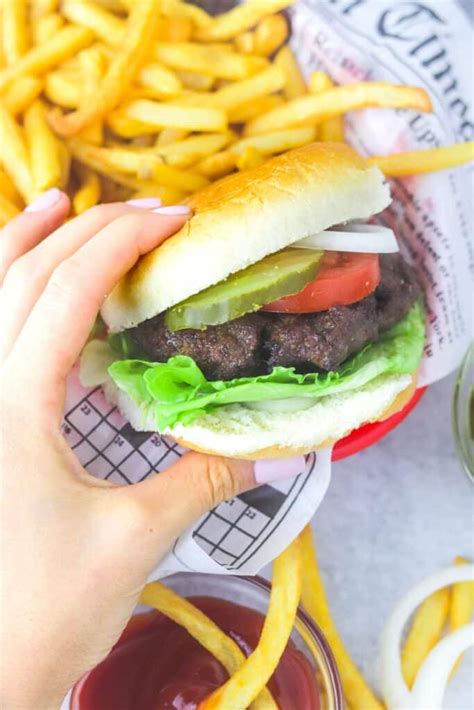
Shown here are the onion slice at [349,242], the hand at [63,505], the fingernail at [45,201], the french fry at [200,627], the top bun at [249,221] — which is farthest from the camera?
the fingernail at [45,201]

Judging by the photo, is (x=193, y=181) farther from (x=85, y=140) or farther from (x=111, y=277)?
(x=111, y=277)

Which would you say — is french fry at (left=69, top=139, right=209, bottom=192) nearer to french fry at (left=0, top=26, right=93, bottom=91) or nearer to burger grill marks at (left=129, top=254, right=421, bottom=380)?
french fry at (left=0, top=26, right=93, bottom=91)

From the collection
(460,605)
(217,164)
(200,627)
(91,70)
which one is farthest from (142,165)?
(460,605)

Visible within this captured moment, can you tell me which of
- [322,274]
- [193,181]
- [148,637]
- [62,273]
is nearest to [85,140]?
[193,181]

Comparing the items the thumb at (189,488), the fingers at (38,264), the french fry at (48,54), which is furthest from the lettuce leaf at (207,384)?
the french fry at (48,54)

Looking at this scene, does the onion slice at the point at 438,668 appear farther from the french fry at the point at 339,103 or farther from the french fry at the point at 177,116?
the french fry at the point at 177,116

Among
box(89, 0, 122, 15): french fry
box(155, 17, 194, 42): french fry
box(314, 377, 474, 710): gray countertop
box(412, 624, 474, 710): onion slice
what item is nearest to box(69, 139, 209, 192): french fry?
box(155, 17, 194, 42): french fry
